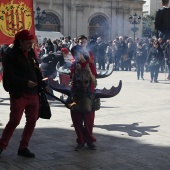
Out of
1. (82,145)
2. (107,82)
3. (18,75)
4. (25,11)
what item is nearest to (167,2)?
(18,75)

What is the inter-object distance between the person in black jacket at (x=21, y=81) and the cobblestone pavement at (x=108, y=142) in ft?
1.81

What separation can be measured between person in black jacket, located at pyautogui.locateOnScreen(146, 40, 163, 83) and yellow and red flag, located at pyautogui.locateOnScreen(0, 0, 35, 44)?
890 cm

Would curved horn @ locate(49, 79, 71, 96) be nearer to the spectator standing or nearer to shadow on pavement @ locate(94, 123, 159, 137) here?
shadow on pavement @ locate(94, 123, 159, 137)

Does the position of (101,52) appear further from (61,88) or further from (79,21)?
(79,21)

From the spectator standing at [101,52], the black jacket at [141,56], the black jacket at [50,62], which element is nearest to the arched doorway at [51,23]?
the spectator standing at [101,52]

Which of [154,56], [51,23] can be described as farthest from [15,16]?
[51,23]

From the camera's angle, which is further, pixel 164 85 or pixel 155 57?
pixel 155 57

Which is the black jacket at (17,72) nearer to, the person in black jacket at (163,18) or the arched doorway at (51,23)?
the person in black jacket at (163,18)

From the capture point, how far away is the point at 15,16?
816 cm

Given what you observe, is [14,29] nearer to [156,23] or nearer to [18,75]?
[18,75]

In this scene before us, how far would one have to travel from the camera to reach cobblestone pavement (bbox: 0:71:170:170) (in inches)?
219

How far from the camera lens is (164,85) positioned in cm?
1530

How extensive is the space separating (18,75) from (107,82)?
10640mm

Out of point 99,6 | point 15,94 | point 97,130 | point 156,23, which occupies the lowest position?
point 97,130
